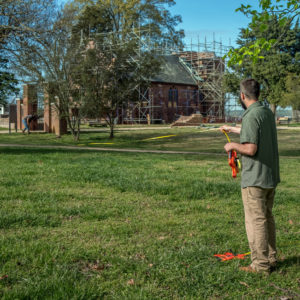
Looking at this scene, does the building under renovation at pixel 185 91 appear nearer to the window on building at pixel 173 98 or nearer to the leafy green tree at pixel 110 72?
the window on building at pixel 173 98

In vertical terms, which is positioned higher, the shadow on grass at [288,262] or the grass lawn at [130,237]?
the grass lawn at [130,237]

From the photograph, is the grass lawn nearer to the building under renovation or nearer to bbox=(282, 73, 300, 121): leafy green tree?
bbox=(282, 73, 300, 121): leafy green tree

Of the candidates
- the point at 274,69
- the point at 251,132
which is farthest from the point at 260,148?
the point at 274,69

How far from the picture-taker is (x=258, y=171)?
164 inches

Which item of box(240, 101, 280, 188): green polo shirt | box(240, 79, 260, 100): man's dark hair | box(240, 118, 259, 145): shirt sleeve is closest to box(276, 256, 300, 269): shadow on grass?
box(240, 101, 280, 188): green polo shirt

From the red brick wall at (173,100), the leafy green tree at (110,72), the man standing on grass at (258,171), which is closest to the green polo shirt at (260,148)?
the man standing on grass at (258,171)

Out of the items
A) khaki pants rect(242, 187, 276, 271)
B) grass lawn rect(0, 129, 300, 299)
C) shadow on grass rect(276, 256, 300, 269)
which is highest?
khaki pants rect(242, 187, 276, 271)

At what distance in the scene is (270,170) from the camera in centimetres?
417

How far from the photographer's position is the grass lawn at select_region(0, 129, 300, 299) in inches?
149

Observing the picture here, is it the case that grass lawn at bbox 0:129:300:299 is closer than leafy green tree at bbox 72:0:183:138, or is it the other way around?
grass lawn at bbox 0:129:300:299

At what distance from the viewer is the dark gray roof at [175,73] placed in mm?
58688

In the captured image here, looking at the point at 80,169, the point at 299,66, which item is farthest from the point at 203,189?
the point at 299,66

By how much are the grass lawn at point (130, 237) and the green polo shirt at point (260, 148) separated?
94cm

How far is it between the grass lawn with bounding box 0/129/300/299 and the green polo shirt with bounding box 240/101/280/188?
0.94 meters
